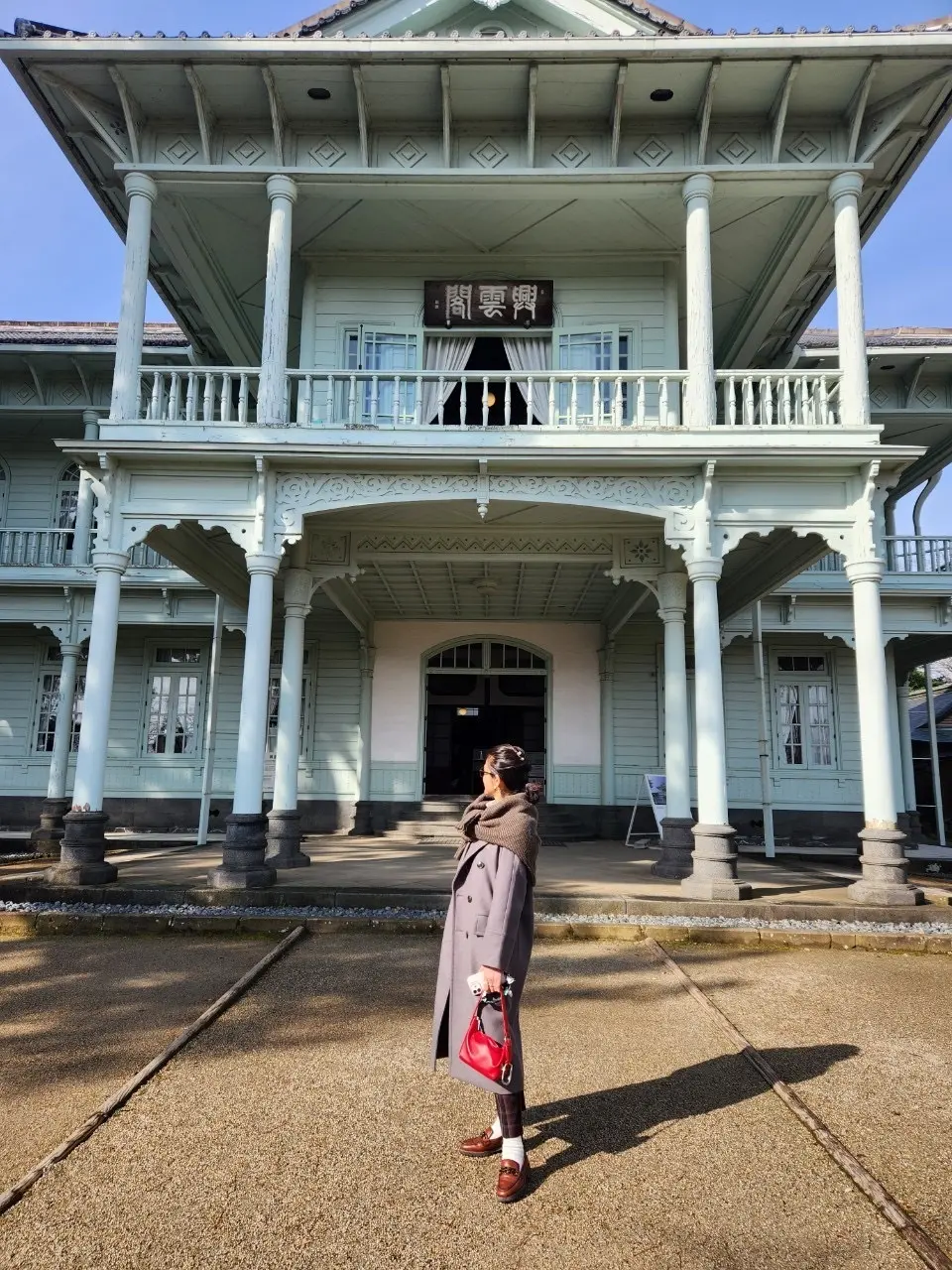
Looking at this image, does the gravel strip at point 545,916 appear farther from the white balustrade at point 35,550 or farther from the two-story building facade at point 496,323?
the white balustrade at point 35,550

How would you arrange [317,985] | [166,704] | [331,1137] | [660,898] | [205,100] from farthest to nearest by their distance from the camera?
[166,704] → [205,100] → [660,898] → [317,985] → [331,1137]

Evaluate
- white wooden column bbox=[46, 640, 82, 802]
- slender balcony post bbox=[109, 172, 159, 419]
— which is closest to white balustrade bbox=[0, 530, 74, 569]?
white wooden column bbox=[46, 640, 82, 802]

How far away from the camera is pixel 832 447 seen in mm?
8188

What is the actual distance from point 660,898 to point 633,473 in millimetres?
4276

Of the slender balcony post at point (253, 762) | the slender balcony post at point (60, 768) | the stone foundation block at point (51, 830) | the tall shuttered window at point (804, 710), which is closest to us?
the slender balcony post at point (253, 762)

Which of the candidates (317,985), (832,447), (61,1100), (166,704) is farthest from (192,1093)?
(166,704)

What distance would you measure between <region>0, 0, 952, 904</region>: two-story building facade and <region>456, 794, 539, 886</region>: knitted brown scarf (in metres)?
5.28

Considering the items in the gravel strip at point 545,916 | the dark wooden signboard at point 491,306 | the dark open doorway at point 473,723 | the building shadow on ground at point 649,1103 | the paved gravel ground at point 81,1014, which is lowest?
the paved gravel ground at point 81,1014

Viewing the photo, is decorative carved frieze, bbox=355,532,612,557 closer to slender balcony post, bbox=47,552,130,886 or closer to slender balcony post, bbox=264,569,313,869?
slender balcony post, bbox=264,569,313,869

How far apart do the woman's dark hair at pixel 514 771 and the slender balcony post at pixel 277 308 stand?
6419mm

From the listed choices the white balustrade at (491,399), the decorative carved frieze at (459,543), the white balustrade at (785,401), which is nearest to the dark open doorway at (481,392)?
the white balustrade at (491,399)

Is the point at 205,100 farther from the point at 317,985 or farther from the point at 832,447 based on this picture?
the point at 317,985

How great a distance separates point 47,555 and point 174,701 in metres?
3.45

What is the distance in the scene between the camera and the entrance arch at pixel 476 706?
15.6 meters
